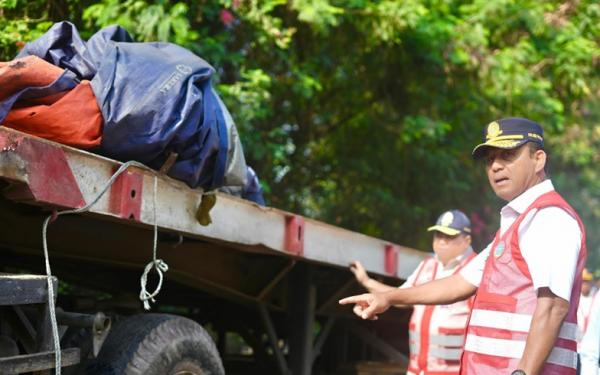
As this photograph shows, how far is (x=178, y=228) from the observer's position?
13.5 ft

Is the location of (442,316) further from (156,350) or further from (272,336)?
(156,350)

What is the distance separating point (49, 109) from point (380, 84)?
9017mm

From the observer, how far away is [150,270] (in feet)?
17.5

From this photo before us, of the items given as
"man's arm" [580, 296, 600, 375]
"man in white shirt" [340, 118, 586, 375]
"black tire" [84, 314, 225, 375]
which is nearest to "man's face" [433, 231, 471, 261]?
"man's arm" [580, 296, 600, 375]

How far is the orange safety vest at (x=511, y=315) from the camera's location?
129 inches

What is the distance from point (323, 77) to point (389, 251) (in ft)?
17.1

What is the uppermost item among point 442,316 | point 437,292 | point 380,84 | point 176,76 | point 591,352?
point 380,84

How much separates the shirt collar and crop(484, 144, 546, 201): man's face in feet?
0.11

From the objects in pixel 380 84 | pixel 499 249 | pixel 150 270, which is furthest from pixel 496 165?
pixel 380 84

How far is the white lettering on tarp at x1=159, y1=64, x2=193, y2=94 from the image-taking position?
155 inches

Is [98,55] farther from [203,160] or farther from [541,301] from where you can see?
[541,301]

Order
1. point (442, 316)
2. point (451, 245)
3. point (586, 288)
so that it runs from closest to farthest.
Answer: point (442, 316)
point (451, 245)
point (586, 288)

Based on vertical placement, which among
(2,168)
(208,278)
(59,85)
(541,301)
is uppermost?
(59,85)

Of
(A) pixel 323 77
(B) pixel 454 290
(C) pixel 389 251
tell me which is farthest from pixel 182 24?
(B) pixel 454 290
